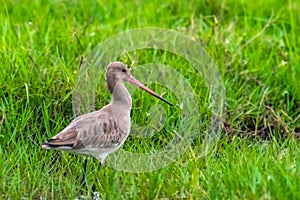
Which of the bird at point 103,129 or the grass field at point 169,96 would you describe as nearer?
the grass field at point 169,96

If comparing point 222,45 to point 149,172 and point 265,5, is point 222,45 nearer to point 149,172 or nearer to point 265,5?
point 265,5

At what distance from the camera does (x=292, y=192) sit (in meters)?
4.29

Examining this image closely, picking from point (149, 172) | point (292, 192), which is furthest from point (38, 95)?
point (292, 192)

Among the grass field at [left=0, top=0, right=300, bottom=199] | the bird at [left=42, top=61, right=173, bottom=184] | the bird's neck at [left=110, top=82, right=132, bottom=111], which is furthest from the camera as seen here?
the bird's neck at [left=110, top=82, right=132, bottom=111]

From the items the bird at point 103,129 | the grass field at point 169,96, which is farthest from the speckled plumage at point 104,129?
the grass field at point 169,96

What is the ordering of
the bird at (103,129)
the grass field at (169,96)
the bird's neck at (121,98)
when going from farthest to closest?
the bird's neck at (121,98)
the bird at (103,129)
the grass field at (169,96)

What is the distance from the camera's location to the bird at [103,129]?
473cm

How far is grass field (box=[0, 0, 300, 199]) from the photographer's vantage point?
4.61 meters

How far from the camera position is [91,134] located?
15.8 ft

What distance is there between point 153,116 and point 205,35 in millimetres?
1409

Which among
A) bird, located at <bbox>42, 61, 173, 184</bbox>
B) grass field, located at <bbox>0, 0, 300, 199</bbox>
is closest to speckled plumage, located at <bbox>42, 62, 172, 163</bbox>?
bird, located at <bbox>42, 61, 173, 184</bbox>

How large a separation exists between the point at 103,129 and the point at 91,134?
0.27 ft

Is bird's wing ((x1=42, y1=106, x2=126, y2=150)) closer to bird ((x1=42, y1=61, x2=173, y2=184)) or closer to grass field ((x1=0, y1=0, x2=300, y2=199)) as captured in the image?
bird ((x1=42, y1=61, x2=173, y2=184))

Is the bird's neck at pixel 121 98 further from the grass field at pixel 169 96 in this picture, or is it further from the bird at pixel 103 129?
the grass field at pixel 169 96
